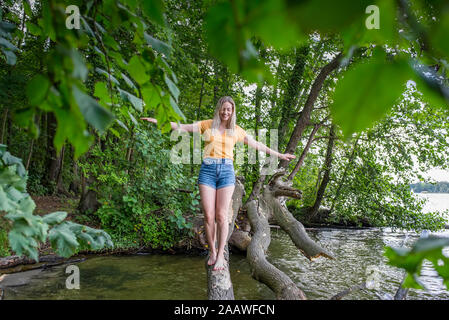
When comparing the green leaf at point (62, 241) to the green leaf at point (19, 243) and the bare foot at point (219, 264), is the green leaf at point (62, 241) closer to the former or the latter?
the green leaf at point (19, 243)

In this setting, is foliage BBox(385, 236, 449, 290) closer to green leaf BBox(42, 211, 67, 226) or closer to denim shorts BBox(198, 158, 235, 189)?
green leaf BBox(42, 211, 67, 226)

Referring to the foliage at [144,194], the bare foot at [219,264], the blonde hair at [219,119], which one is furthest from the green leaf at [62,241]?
the foliage at [144,194]

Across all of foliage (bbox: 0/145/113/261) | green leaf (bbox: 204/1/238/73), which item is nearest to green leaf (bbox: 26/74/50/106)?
green leaf (bbox: 204/1/238/73)

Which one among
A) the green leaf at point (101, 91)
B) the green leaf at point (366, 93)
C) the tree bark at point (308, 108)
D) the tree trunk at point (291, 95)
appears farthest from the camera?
the tree trunk at point (291, 95)

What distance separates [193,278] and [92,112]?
17.9 ft

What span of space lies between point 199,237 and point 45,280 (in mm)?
3099

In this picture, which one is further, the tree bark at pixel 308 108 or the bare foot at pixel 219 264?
the tree bark at pixel 308 108

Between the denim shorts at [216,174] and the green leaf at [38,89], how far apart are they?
2842 millimetres

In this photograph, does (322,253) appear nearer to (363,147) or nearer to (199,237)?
(199,237)

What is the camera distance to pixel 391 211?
903 centimetres

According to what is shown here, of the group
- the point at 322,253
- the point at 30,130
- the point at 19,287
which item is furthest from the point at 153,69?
the point at 19,287

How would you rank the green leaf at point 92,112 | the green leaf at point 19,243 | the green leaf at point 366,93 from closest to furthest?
the green leaf at point 366,93 → the green leaf at point 92,112 → the green leaf at point 19,243

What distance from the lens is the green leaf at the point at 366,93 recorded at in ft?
1.11

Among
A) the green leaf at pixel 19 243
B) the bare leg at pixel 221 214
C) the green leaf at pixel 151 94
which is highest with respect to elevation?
the green leaf at pixel 151 94
